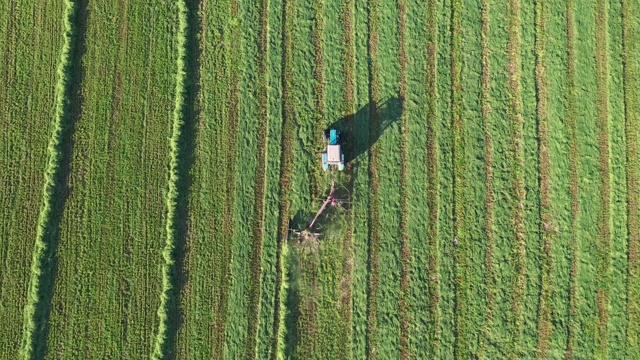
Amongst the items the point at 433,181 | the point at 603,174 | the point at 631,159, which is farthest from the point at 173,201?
the point at 631,159

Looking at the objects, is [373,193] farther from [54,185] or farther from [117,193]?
[54,185]

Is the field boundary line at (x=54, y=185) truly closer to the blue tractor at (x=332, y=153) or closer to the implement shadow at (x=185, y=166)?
the implement shadow at (x=185, y=166)

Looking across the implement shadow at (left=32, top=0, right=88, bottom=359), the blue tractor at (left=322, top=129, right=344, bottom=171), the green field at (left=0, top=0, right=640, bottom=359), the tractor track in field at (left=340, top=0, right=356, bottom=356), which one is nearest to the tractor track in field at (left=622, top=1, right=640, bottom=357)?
the green field at (left=0, top=0, right=640, bottom=359)

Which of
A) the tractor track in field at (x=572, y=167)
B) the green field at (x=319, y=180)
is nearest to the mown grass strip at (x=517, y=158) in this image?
the green field at (x=319, y=180)

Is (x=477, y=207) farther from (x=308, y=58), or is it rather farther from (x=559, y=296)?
(x=308, y=58)

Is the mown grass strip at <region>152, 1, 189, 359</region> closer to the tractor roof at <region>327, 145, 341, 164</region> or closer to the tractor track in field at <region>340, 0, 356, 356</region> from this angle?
the tractor roof at <region>327, 145, 341, 164</region>
